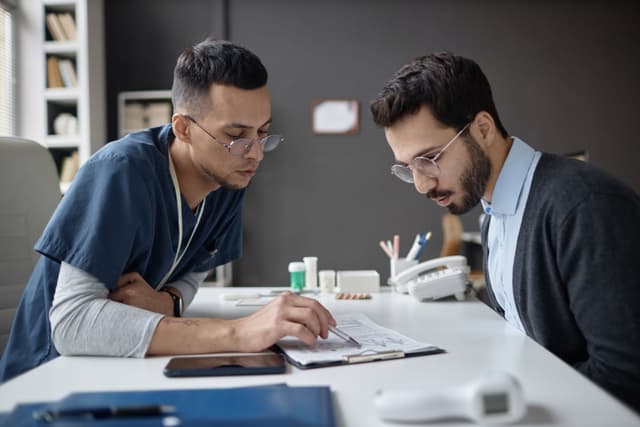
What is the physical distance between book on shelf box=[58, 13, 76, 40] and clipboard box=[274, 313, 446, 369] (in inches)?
151

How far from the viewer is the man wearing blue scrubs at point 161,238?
100 cm

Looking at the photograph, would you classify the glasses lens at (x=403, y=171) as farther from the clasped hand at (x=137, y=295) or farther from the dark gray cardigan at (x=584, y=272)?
the clasped hand at (x=137, y=295)

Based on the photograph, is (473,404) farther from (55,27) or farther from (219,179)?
(55,27)

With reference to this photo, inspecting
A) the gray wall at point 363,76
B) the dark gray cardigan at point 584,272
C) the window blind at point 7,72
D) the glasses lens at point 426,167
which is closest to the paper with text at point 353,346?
the dark gray cardigan at point 584,272

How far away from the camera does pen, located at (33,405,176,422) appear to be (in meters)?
0.61

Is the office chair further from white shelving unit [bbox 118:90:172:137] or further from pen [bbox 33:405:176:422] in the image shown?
white shelving unit [bbox 118:90:172:137]

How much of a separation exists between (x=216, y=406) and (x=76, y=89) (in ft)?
13.0

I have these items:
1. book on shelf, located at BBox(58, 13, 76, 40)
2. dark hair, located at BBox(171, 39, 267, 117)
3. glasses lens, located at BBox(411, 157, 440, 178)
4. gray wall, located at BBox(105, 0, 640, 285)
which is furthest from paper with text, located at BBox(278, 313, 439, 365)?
book on shelf, located at BBox(58, 13, 76, 40)

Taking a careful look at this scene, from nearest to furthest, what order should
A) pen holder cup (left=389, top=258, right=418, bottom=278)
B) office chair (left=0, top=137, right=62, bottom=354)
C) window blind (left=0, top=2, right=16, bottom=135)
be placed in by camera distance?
office chair (left=0, top=137, right=62, bottom=354) → pen holder cup (left=389, top=258, right=418, bottom=278) → window blind (left=0, top=2, right=16, bottom=135)

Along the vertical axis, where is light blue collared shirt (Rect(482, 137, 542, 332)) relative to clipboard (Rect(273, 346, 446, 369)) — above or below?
above

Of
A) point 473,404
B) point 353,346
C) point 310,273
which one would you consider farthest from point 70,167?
point 473,404

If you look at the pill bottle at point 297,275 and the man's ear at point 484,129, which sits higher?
the man's ear at point 484,129

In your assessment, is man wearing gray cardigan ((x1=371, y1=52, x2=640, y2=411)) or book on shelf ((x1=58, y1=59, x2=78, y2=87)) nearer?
man wearing gray cardigan ((x1=371, y1=52, x2=640, y2=411))

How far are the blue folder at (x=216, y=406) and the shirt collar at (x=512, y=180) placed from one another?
2.25 ft
